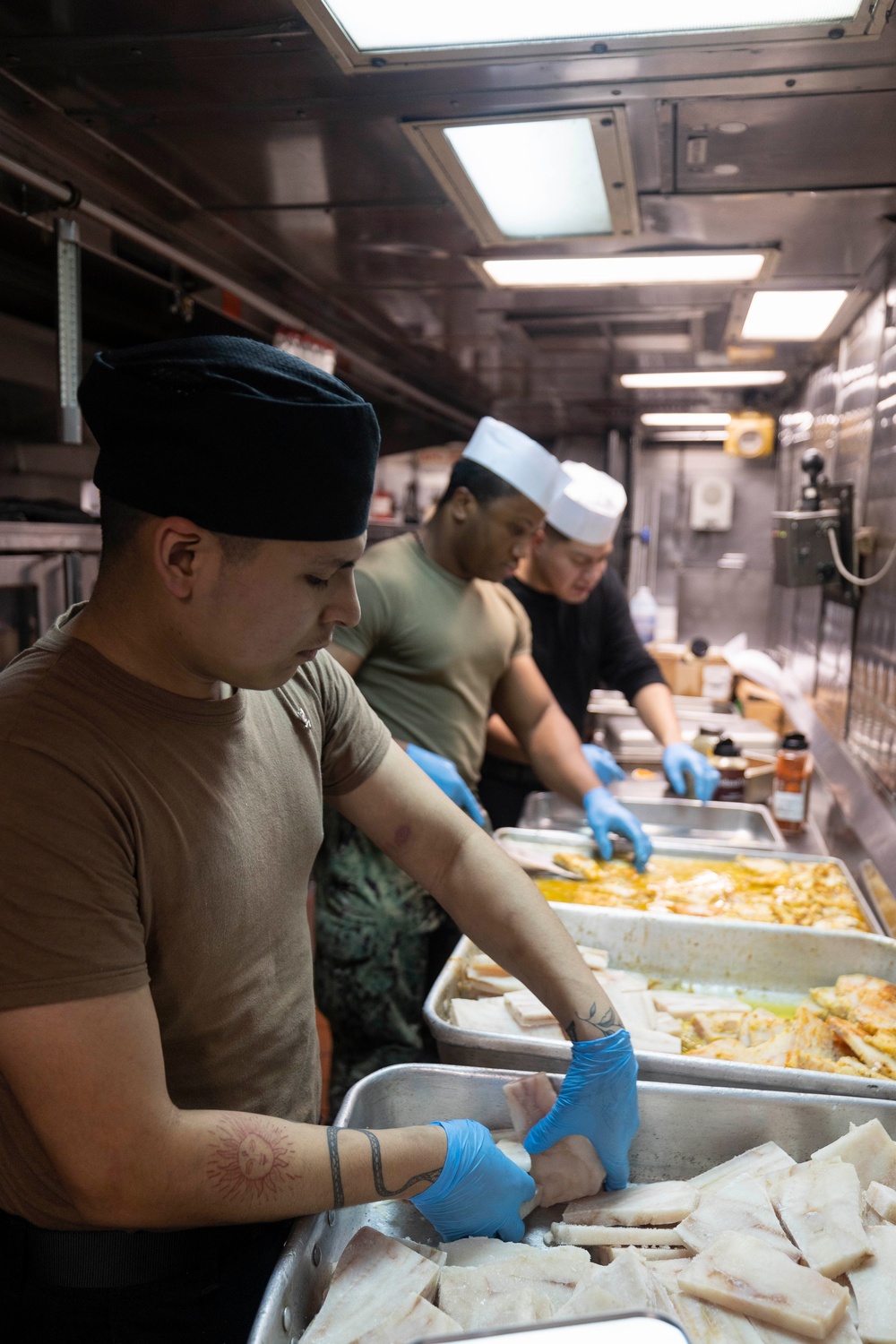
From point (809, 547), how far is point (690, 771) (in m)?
0.87

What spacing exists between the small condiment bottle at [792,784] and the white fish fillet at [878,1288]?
1.97 metres

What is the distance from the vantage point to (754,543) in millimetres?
7215

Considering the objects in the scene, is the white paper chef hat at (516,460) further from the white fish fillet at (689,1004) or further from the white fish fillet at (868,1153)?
the white fish fillet at (868,1153)

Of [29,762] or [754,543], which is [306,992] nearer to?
[29,762]

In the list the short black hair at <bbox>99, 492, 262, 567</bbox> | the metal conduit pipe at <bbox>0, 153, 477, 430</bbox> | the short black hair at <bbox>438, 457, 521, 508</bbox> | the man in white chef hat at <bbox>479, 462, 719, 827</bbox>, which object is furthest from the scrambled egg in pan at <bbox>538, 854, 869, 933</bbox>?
the metal conduit pipe at <bbox>0, 153, 477, 430</bbox>

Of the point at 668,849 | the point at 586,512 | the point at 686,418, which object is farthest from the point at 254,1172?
the point at 686,418

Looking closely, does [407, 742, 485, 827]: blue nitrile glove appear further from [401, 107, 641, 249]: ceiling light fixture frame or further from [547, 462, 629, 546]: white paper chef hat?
[401, 107, 641, 249]: ceiling light fixture frame

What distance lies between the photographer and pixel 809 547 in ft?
11.0

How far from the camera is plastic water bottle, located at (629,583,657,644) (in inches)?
265

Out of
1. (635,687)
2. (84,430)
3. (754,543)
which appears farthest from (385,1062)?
(754,543)

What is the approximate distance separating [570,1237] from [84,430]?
2926 mm

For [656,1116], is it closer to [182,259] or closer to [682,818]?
[682,818]

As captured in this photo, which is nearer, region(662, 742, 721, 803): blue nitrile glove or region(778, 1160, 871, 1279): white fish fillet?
region(778, 1160, 871, 1279): white fish fillet

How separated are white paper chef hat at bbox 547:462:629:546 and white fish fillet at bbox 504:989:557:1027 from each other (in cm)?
205
